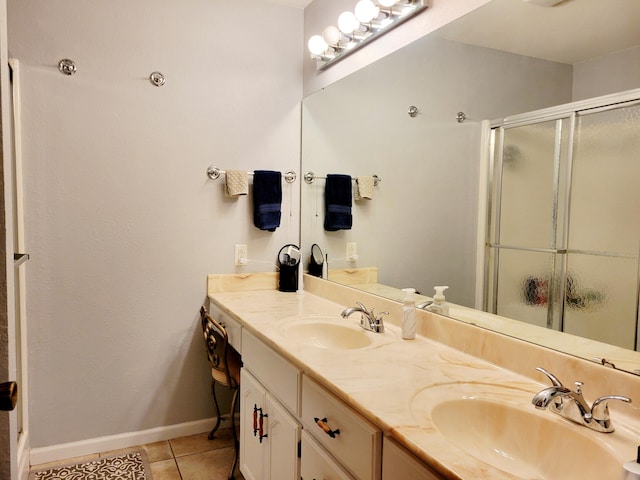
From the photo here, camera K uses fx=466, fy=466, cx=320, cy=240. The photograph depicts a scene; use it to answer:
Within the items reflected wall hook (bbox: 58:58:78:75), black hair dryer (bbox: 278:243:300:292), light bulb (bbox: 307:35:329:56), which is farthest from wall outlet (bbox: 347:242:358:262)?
reflected wall hook (bbox: 58:58:78:75)

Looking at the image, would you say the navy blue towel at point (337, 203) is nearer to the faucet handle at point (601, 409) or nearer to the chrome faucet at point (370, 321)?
the chrome faucet at point (370, 321)

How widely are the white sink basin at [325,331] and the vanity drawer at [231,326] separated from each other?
262 millimetres

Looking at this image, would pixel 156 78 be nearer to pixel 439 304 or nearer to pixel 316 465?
pixel 439 304

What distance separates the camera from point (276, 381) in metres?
1.62

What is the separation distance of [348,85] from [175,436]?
2049 millimetres

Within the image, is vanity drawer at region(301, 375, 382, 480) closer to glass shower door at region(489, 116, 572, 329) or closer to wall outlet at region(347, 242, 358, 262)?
glass shower door at region(489, 116, 572, 329)

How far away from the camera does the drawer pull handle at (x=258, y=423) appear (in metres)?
1.75

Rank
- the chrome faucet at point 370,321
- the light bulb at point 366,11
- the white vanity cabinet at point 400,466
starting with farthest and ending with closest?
the light bulb at point 366,11 → the chrome faucet at point 370,321 → the white vanity cabinet at point 400,466

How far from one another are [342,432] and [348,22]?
1748 millimetres

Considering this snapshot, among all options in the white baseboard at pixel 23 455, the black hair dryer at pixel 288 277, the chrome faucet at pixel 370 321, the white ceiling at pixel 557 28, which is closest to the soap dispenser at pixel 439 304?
the chrome faucet at pixel 370 321

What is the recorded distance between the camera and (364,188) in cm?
229

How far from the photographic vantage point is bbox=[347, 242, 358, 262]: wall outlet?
2350 millimetres

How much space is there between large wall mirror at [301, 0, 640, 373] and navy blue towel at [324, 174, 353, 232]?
38mm

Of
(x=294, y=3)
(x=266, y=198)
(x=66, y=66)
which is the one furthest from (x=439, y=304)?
(x=66, y=66)
